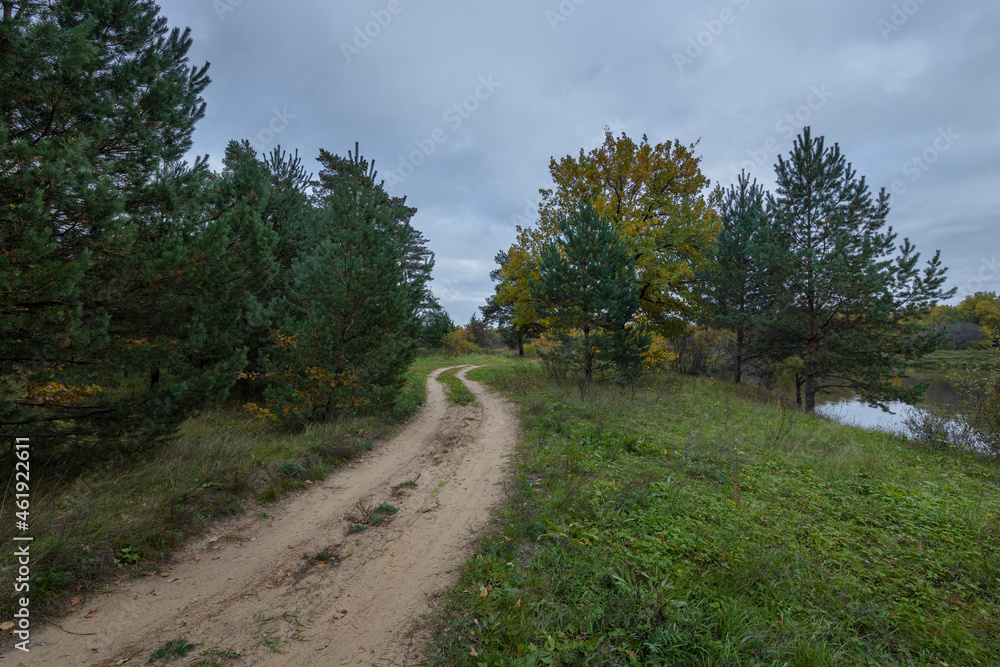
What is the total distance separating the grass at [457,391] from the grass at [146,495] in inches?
234

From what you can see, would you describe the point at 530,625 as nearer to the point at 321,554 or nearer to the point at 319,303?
the point at 321,554

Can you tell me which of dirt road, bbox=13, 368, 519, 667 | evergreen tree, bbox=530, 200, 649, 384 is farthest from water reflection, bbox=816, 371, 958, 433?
dirt road, bbox=13, 368, 519, 667

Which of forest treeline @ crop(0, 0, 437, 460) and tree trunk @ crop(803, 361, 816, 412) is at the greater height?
forest treeline @ crop(0, 0, 437, 460)

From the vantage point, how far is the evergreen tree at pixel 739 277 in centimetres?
1720

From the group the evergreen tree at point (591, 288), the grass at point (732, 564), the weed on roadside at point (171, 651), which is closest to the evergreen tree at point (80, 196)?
the weed on roadside at point (171, 651)

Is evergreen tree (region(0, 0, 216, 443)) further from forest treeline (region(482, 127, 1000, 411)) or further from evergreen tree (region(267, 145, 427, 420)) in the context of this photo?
forest treeline (region(482, 127, 1000, 411))

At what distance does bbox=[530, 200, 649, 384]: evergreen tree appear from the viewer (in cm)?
1406

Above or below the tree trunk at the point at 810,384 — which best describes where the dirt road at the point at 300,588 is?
below

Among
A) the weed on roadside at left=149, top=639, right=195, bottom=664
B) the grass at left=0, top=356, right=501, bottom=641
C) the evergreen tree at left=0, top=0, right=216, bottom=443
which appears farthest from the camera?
the evergreen tree at left=0, top=0, right=216, bottom=443

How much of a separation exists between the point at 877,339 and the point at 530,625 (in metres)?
19.1

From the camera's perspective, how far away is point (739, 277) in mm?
18656

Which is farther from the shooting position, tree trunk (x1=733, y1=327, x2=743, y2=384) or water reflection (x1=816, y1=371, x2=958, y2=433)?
tree trunk (x1=733, y1=327, x2=743, y2=384)

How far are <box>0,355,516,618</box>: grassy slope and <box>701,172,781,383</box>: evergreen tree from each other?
18149 mm

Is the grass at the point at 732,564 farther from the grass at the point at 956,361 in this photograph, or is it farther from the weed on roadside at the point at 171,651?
the grass at the point at 956,361
